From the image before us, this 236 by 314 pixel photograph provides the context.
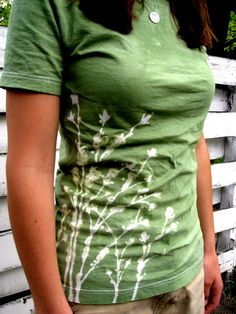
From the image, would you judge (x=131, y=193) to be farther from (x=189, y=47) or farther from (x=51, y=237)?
(x=189, y=47)

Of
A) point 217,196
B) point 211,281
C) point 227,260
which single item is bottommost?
point 227,260

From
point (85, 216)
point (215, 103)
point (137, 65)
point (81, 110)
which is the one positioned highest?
point (137, 65)

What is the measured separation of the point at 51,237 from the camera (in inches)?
36.2

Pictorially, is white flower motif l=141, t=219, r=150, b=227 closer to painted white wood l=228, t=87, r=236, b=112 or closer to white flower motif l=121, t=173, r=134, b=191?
white flower motif l=121, t=173, r=134, b=191

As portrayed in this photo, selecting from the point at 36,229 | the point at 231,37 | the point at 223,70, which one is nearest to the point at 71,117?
the point at 36,229

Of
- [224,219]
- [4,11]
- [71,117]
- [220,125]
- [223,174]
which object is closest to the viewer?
[71,117]

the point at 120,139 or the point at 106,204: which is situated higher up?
the point at 120,139

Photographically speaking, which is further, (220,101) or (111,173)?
(220,101)

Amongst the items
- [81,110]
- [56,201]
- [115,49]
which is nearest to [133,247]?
[56,201]

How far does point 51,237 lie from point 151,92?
1.25ft

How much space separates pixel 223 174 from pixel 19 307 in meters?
1.64

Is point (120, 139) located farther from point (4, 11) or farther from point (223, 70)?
point (4, 11)

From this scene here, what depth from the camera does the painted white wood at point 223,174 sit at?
9.69ft

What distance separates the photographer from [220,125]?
2893 mm
